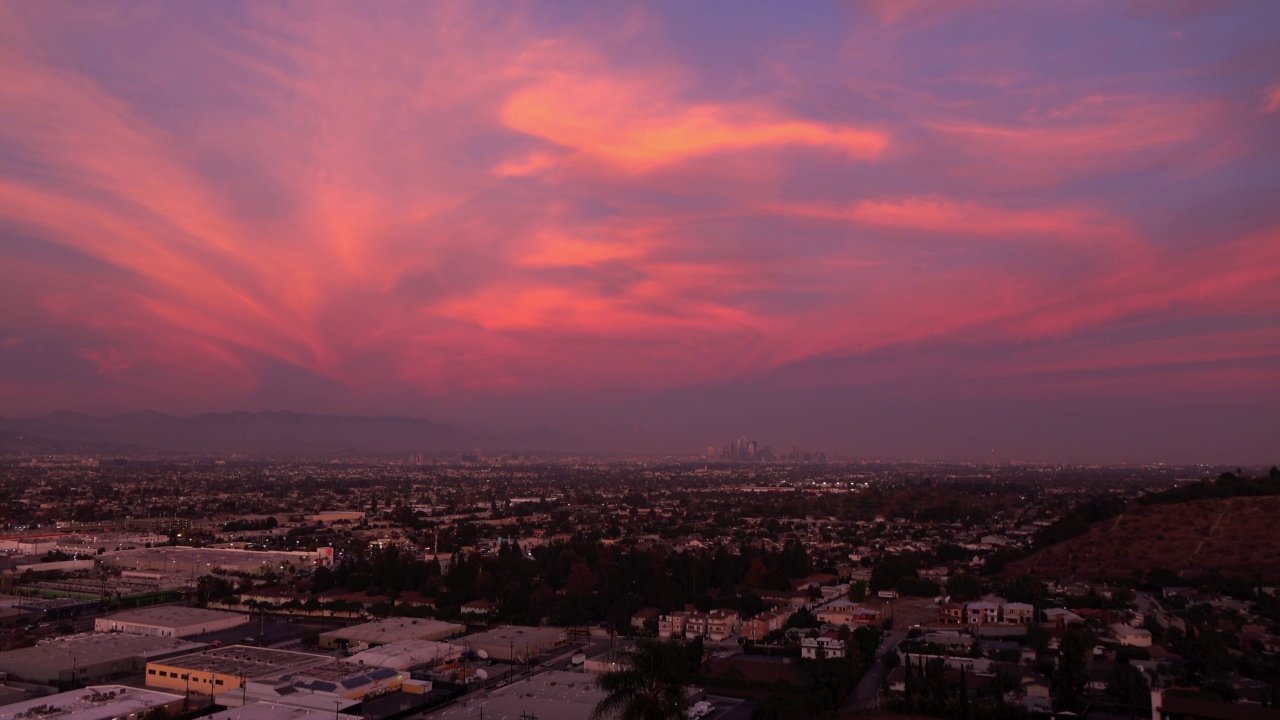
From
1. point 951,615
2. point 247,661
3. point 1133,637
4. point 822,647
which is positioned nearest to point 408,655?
point 247,661

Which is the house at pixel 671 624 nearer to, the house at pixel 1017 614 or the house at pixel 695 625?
the house at pixel 695 625

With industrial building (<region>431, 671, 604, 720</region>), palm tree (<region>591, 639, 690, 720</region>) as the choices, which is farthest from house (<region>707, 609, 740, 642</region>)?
→ palm tree (<region>591, 639, 690, 720</region>)

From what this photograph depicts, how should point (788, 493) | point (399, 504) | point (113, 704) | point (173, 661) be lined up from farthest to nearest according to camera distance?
point (788, 493) → point (399, 504) → point (173, 661) → point (113, 704)

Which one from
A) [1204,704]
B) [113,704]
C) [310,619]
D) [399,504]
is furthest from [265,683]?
[399,504]

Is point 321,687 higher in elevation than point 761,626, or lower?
lower

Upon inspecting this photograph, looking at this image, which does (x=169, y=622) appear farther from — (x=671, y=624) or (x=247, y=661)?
(x=671, y=624)

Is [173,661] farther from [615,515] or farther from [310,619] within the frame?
[615,515]

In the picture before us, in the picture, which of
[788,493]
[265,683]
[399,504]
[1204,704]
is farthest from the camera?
[788,493]
